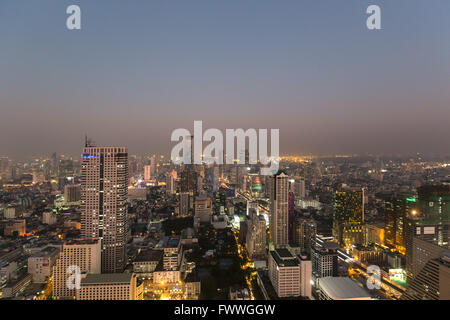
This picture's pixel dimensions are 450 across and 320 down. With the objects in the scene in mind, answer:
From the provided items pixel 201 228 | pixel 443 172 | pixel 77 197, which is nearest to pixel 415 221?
pixel 443 172

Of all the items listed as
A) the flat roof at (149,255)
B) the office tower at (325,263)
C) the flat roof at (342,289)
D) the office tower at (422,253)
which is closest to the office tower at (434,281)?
the office tower at (422,253)

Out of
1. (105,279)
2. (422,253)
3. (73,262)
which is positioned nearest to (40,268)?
(73,262)

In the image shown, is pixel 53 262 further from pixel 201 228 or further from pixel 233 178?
pixel 233 178

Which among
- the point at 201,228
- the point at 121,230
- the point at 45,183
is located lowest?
the point at 201,228

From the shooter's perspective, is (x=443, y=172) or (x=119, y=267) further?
(x=119, y=267)

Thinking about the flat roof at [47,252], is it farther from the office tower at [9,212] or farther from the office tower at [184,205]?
the office tower at [184,205]

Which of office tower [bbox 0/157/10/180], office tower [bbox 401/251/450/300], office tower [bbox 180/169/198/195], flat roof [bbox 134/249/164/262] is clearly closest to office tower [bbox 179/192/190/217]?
office tower [bbox 180/169/198/195]
